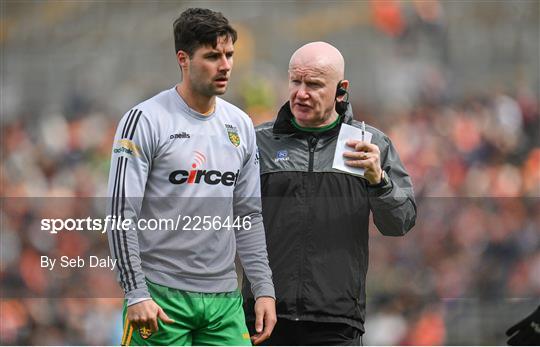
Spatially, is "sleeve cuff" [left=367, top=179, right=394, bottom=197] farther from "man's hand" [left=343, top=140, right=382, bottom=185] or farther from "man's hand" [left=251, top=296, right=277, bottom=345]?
"man's hand" [left=251, top=296, right=277, bottom=345]

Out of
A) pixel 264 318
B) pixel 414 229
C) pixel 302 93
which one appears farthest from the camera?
pixel 414 229

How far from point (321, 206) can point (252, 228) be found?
265 mm

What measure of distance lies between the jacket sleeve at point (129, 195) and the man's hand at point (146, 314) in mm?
18

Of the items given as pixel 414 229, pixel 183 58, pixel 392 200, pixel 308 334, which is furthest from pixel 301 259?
pixel 414 229

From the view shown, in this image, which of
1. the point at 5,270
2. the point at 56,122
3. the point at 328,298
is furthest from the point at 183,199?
the point at 56,122

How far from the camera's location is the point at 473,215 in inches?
290

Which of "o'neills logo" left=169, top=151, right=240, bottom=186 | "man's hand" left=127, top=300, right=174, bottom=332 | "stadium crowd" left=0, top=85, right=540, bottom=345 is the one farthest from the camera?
"stadium crowd" left=0, top=85, right=540, bottom=345

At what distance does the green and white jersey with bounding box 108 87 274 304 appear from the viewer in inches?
106

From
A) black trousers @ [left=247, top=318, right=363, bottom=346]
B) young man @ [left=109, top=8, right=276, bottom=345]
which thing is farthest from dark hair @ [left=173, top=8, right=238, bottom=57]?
black trousers @ [left=247, top=318, right=363, bottom=346]

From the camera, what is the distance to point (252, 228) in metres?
2.97

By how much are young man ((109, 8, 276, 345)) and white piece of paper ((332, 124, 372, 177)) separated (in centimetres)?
31

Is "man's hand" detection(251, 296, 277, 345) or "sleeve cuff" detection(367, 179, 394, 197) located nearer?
"man's hand" detection(251, 296, 277, 345)

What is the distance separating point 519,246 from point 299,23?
2585 mm

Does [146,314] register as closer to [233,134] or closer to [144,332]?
[144,332]
